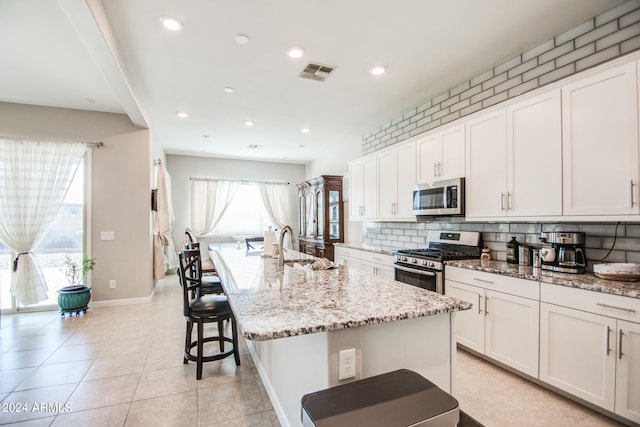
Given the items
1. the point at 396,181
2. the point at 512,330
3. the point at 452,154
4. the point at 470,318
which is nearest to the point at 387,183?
the point at 396,181

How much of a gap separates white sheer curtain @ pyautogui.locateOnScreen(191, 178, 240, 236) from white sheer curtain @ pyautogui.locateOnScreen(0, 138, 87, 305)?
2.92m

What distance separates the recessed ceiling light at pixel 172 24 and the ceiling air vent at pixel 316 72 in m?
1.19

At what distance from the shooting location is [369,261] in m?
4.11

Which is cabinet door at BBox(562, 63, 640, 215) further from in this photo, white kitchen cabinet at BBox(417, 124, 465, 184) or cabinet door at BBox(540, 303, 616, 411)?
white kitchen cabinet at BBox(417, 124, 465, 184)

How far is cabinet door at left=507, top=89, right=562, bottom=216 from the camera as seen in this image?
7.36 ft

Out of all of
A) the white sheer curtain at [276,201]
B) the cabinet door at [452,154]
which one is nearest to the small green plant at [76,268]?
the white sheer curtain at [276,201]

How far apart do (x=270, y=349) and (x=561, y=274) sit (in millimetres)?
2195

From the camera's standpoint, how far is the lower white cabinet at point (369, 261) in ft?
12.1

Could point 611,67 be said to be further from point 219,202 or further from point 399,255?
point 219,202

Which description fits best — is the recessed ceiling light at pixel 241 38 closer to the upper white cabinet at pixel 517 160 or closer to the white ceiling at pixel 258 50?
the white ceiling at pixel 258 50

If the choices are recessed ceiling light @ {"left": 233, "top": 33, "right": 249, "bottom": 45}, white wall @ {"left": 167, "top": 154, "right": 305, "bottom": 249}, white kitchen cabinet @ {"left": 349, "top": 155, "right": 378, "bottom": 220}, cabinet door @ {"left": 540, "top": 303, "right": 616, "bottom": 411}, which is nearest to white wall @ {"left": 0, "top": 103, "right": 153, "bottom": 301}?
white wall @ {"left": 167, "top": 154, "right": 305, "bottom": 249}

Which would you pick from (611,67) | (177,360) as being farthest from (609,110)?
(177,360)

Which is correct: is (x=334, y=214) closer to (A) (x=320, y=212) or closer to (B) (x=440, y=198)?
(A) (x=320, y=212)

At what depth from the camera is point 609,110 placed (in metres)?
1.95
